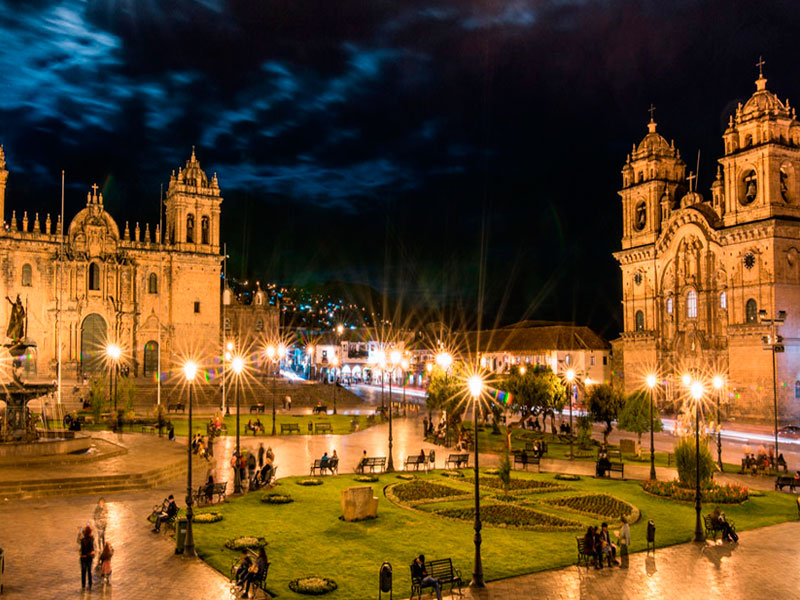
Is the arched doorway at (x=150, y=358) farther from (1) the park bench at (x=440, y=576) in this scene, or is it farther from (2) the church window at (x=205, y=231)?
(1) the park bench at (x=440, y=576)

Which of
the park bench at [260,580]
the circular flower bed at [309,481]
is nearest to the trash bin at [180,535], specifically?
the park bench at [260,580]

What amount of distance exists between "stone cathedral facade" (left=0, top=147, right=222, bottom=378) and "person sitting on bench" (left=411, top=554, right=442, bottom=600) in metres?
51.9

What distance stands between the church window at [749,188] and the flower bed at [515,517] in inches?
1672

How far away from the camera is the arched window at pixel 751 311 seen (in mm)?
53844

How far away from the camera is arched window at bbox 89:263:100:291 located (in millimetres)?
65375

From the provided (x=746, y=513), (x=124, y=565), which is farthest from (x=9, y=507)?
(x=746, y=513)

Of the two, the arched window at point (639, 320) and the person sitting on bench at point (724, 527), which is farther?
the arched window at point (639, 320)

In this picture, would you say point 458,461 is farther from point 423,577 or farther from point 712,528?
point 423,577

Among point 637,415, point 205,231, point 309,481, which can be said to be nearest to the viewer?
point 309,481

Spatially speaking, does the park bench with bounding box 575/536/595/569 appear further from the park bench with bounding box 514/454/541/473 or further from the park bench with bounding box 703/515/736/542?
the park bench with bounding box 514/454/541/473

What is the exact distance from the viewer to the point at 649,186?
67438 millimetres

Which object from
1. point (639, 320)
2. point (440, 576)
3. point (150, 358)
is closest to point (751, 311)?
point (639, 320)

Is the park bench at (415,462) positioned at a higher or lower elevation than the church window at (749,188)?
lower

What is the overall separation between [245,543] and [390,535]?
396 cm
